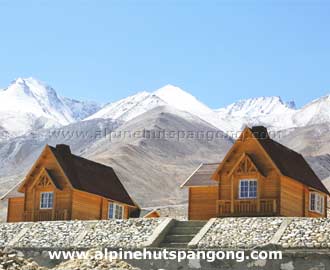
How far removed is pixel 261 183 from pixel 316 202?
492 centimetres

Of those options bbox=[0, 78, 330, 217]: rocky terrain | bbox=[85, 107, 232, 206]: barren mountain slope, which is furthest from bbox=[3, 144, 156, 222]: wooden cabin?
bbox=[85, 107, 232, 206]: barren mountain slope

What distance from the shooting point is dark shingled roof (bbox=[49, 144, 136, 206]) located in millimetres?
42094

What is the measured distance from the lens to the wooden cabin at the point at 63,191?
1624 inches

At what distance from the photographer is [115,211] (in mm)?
45281

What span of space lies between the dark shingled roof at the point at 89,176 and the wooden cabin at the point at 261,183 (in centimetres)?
710

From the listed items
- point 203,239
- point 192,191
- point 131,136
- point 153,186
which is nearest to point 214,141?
point 131,136

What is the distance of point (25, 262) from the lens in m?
22.8

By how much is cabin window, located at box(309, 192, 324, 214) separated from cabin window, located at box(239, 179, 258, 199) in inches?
165

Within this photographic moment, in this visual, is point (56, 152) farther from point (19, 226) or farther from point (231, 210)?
point (231, 210)

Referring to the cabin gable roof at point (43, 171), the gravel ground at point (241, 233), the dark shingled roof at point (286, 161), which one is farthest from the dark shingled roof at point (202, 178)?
the gravel ground at point (241, 233)

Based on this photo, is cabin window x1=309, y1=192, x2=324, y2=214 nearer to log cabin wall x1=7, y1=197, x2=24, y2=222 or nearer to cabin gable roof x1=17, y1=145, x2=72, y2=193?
cabin gable roof x1=17, y1=145, x2=72, y2=193

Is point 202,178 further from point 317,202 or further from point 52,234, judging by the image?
point 52,234

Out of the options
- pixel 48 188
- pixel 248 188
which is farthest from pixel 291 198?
pixel 48 188

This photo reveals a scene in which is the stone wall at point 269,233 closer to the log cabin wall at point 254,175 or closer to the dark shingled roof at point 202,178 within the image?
the log cabin wall at point 254,175
